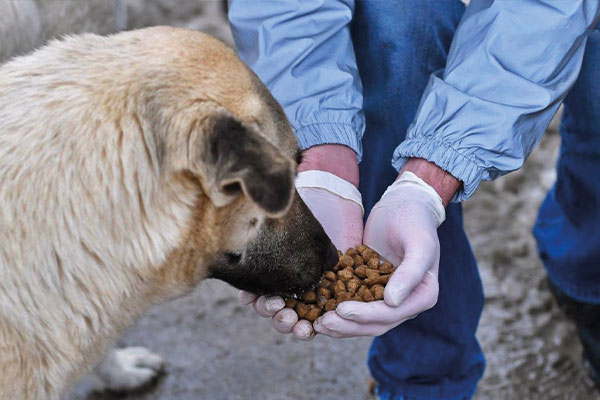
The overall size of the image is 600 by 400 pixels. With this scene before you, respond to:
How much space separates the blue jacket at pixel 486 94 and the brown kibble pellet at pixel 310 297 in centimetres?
60

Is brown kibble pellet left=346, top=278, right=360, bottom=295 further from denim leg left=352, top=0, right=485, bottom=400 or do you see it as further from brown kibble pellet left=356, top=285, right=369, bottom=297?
denim leg left=352, top=0, right=485, bottom=400

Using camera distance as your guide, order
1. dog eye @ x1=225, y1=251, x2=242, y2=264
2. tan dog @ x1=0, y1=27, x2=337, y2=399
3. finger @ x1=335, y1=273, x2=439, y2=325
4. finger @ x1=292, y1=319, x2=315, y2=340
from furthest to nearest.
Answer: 1. finger @ x1=292, y1=319, x2=315, y2=340
2. finger @ x1=335, y1=273, x2=439, y2=325
3. dog eye @ x1=225, y1=251, x2=242, y2=264
4. tan dog @ x1=0, y1=27, x2=337, y2=399

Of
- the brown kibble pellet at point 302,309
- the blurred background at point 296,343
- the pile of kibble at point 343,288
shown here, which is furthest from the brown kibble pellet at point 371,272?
the blurred background at point 296,343

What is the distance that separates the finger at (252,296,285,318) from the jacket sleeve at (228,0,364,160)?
0.65m

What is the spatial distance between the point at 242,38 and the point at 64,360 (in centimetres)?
148

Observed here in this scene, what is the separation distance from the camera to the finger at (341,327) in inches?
90.7

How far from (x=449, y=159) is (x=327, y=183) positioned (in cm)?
43

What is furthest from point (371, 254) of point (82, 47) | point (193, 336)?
point (193, 336)

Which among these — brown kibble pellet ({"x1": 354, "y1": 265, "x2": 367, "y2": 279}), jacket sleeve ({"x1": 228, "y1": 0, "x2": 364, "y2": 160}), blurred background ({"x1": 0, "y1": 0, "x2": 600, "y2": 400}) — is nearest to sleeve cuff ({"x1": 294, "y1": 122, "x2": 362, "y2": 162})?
jacket sleeve ({"x1": 228, "y1": 0, "x2": 364, "y2": 160})

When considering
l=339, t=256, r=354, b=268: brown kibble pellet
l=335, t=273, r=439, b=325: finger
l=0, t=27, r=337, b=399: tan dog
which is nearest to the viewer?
l=0, t=27, r=337, b=399: tan dog

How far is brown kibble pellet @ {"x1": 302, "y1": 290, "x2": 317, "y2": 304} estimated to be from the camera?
Answer: 7.93 ft

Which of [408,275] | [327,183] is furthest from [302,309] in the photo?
[327,183]

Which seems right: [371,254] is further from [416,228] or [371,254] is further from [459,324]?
[459,324]

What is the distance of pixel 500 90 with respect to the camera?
8.52 ft
